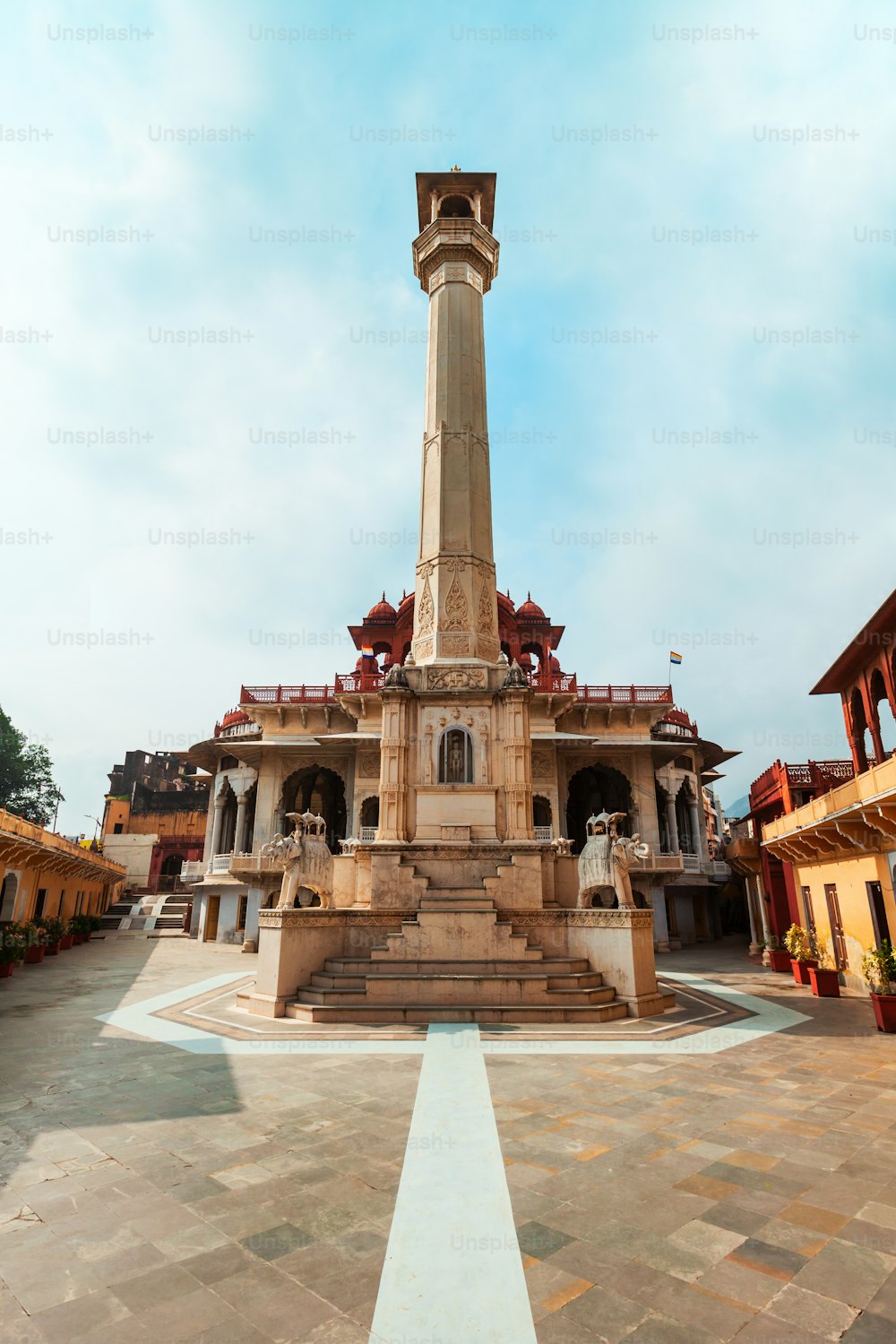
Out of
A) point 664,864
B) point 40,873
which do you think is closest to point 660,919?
point 664,864

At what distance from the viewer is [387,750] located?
1478 cm

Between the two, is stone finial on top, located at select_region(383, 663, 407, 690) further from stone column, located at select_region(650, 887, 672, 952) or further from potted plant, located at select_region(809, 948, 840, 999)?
stone column, located at select_region(650, 887, 672, 952)

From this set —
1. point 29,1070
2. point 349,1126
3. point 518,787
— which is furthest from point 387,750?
point 349,1126

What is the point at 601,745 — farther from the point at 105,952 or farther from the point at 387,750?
the point at 105,952

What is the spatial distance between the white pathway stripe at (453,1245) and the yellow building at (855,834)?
876cm

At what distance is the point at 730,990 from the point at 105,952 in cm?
2028

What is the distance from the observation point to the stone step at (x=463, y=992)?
1077 cm

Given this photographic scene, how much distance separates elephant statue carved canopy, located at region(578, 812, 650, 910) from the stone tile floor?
368cm

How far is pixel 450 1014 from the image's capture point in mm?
10258

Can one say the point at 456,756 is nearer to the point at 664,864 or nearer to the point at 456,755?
the point at 456,755

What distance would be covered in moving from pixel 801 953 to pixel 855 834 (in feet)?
13.0

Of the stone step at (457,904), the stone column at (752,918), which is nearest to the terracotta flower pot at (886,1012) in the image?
the stone step at (457,904)

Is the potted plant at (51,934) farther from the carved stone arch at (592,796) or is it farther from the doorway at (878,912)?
the doorway at (878,912)

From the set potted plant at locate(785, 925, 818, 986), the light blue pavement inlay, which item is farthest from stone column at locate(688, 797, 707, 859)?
the light blue pavement inlay
